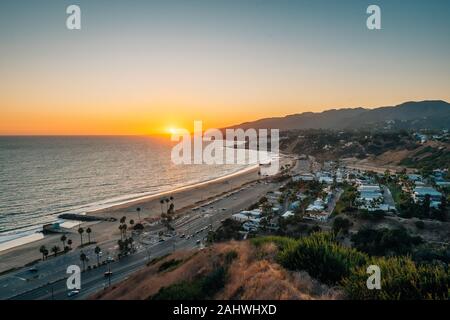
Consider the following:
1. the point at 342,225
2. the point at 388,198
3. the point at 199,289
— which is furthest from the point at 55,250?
the point at 388,198

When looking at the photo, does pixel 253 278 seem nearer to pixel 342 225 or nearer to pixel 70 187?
pixel 342 225

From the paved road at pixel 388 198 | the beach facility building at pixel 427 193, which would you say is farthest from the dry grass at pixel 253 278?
the beach facility building at pixel 427 193

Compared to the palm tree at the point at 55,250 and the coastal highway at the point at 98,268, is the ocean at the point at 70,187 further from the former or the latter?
the coastal highway at the point at 98,268

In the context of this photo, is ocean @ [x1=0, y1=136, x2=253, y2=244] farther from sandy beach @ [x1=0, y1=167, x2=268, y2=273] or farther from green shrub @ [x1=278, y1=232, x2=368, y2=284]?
green shrub @ [x1=278, y1=232, x2=368, y2=284]

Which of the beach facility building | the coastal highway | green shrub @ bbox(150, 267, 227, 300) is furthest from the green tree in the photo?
green shrub @ bbox(150, 267, 227, 300)

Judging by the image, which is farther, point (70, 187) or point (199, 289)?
point (70, 187)
